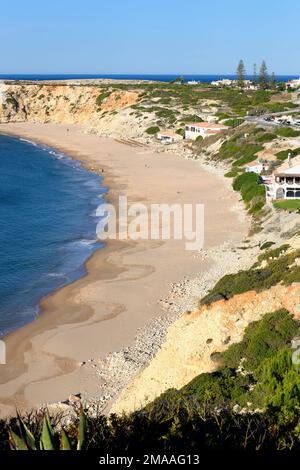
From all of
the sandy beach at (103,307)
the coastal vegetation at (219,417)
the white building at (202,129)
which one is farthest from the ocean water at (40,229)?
the white building at (202,129)

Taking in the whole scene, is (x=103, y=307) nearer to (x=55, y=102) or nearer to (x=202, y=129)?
(x=202, y=129)

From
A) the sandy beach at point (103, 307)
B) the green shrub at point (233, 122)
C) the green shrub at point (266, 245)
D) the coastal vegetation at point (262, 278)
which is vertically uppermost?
the green shrub at point (233, 122)

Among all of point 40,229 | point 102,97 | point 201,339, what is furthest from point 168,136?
point 201,339

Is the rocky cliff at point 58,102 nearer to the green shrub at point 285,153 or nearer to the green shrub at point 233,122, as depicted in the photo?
the green shrub at point 233,122
